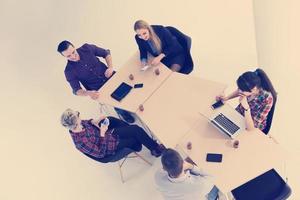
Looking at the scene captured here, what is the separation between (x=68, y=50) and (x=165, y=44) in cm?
108

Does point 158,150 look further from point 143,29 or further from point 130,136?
point 143,29

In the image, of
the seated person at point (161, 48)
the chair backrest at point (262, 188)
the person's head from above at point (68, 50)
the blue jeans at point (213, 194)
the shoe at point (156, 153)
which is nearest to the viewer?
the chair backrest at point (262, 188)

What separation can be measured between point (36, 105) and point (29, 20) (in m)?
1.76

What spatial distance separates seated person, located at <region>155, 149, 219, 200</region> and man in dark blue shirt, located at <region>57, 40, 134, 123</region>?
1.48 metres

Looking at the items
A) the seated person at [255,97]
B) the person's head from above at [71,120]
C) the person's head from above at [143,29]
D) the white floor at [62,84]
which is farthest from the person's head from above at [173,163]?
the person's head from above at [143,29]

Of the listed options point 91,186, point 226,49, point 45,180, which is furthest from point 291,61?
point 45,180

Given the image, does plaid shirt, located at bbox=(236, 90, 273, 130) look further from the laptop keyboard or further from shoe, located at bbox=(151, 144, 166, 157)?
shoe, located at bbox=(151, 144, 166, 157)

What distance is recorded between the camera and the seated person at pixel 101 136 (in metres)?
3.61

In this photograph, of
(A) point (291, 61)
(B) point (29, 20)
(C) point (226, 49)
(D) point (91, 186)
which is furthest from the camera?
(B) point (29, 20)

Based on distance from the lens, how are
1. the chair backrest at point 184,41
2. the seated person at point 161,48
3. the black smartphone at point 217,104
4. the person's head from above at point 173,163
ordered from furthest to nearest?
the chair backrest at point 184,41 < the seated person at point 161,48 < the black smartphone at point 217,104 < the person's head from above at point 173,163

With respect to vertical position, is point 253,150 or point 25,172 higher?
point 253,150

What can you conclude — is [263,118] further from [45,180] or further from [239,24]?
[45,180]

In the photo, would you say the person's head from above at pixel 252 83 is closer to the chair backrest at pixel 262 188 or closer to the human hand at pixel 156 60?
the chair backrest at pixel 262 188

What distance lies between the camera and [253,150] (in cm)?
344
